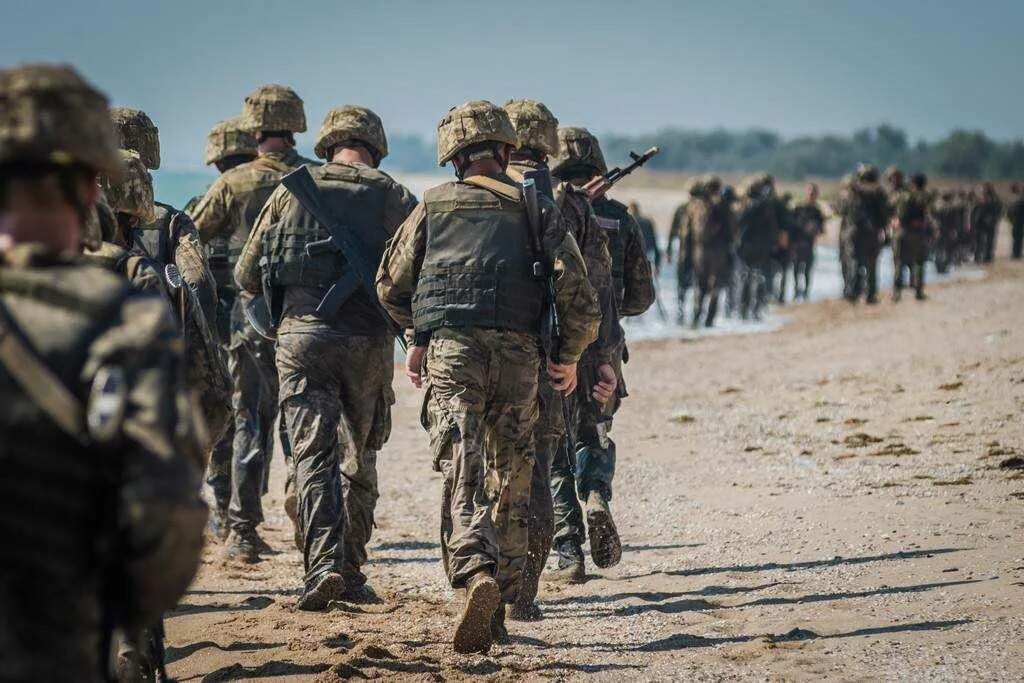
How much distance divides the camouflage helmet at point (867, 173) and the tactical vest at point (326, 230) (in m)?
16.9

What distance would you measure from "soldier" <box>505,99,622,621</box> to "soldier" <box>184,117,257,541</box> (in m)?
2.21

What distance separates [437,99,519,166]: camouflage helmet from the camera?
20.2 ft

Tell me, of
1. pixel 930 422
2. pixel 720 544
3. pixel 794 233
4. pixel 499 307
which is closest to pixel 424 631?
pixel 499 307

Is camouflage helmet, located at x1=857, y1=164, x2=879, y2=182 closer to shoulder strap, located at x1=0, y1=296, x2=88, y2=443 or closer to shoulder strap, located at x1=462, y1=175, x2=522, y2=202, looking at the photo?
shoulder strap, located at x1=462, y1=175, x2=522, y2=202

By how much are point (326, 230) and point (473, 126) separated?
1.20 meters

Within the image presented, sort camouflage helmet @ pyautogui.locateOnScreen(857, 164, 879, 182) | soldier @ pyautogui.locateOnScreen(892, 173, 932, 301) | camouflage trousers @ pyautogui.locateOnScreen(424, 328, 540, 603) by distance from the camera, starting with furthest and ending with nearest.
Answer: soldier @ pyautogui.locateOnScreen(892, 173, 932, 301) → camouflage helmet @ pyautogui.locateOnScreen(857, 164, 879, 182) → camouflage trousers @ pyautogui.locateOnScreen(424, 328, 540, 603)

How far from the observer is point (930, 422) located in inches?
445

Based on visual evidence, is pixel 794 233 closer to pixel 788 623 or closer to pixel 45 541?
pixel 788 623

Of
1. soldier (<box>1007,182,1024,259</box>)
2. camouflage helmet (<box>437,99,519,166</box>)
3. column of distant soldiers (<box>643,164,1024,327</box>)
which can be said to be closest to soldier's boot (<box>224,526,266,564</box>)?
camouflage helmet (<box>437,99,519,166</box>)

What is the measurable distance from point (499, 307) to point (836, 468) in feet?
15.6

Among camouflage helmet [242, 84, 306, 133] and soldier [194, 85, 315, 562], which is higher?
camouflage helmet [242, 84, 306, 133]

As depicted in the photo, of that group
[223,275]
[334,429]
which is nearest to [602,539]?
[334,429]

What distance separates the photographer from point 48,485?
287 cm

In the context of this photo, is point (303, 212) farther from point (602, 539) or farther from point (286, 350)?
point (602, 539)
